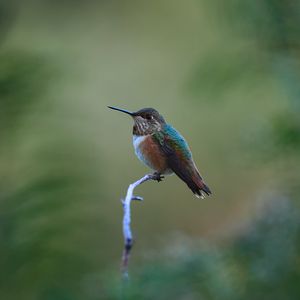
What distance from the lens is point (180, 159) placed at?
6.89 ft

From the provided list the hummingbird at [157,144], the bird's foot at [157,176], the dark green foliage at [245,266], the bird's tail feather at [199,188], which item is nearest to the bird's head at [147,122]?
the hummingbird at [157,144]

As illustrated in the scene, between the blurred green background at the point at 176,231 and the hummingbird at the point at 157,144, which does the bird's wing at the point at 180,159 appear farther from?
the blurred green background at the point at 176,231

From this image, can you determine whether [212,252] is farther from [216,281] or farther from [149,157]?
[149,157]

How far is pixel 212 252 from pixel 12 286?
103 centimetres

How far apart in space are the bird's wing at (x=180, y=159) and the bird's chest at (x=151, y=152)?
2 centimetres

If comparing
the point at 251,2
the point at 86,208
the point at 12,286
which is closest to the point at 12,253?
the point at 12,286

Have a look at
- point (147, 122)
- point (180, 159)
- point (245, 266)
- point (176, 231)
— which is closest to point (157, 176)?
point (180, 159)

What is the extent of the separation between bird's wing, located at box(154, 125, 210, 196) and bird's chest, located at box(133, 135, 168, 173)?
0.07 ft

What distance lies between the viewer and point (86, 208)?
3.63 meters

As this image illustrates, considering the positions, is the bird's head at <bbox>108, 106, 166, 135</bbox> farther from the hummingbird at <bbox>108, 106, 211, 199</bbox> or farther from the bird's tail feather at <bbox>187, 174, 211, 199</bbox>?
the bird's tail feather at <bbox>187, 174, 211, 199</bbox>

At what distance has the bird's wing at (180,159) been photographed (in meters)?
1.88

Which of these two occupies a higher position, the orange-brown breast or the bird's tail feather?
the orange-brown breast

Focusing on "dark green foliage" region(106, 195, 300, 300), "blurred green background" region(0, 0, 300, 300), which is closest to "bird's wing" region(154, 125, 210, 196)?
"blurred green background" region(0, 0, 300, 300)

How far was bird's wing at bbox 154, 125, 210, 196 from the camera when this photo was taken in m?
1.88
